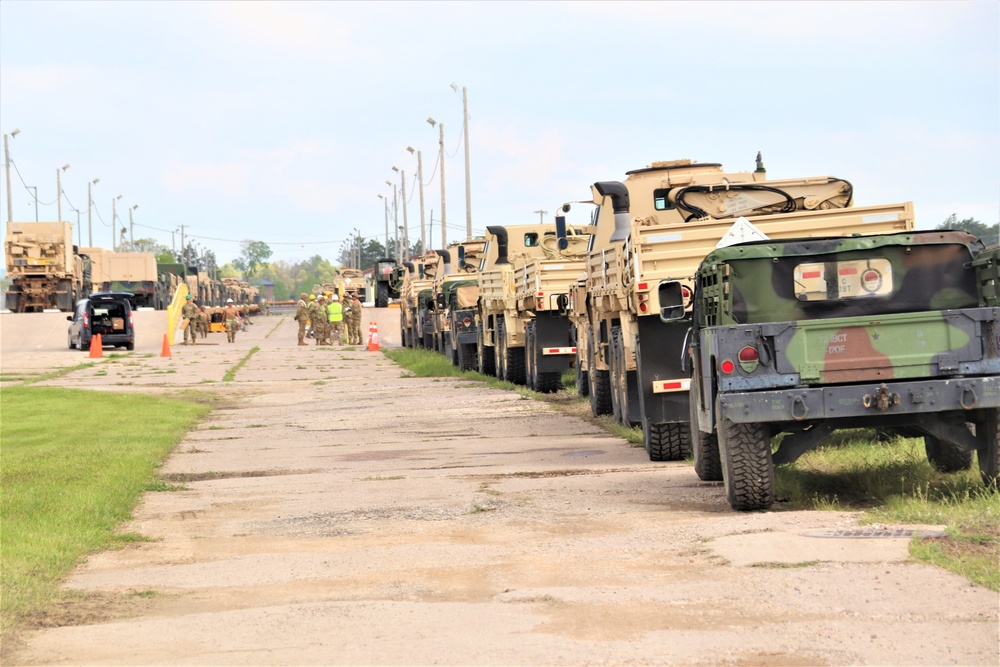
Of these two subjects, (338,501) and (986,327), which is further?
(338,501)

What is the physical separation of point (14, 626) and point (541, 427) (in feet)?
34.5

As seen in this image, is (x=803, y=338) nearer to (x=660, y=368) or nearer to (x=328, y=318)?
(x=660, y=368)

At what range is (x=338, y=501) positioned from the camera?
1102cm

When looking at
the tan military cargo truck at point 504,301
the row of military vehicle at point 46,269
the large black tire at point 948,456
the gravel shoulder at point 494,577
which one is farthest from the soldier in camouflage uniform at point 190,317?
the large black tire at point 948,456

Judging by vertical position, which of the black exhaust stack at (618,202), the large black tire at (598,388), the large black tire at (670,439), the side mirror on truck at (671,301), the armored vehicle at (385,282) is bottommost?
the large black tire at (670,439)

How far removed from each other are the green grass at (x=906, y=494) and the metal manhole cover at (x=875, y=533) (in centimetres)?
12

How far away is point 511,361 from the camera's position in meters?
24.0

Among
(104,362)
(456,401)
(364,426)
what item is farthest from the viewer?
(104,362)

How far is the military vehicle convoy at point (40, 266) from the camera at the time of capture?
202ft

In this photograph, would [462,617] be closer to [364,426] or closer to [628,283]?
[628,283]

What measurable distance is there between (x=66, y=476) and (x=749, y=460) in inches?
253

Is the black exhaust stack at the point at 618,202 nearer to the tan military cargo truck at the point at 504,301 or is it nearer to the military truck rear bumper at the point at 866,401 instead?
the military truck rear bumper at the point at 866,401

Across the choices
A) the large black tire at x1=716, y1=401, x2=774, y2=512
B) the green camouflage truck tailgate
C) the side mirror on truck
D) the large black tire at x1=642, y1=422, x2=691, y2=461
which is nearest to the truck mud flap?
the large black tire at x1=642, y1=422, x2=691, y2=461

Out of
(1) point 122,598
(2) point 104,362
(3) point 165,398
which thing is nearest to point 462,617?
(1) point 122,598
